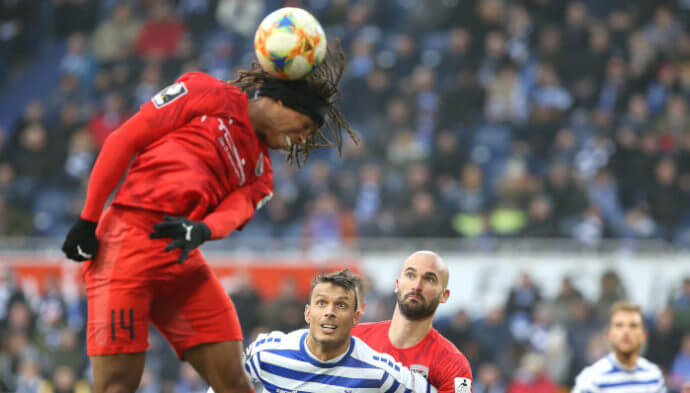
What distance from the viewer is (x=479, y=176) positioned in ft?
40.5

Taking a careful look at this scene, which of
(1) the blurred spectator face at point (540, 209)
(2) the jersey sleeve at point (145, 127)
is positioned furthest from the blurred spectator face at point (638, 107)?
(2) the jersey sleeve at point (145, 127)

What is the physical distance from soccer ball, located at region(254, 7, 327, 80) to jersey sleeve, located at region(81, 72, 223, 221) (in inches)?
10.8

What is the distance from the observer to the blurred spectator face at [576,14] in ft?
47.1

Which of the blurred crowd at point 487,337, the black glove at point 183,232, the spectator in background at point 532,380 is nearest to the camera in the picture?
the black glove at point 183,232

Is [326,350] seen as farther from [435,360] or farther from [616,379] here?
[616,379]

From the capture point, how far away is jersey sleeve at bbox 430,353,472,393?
16.3 feet

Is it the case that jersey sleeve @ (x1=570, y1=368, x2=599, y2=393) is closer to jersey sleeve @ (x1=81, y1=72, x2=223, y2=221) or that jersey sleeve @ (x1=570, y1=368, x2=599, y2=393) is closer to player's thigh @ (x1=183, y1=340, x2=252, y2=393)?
player's thigh @ (x1=183, y1=340, x2=252, y2=393)

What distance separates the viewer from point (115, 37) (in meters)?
16.5

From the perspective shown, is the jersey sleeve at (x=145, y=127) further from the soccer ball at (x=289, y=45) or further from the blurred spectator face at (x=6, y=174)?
the blurred spectator face at (x=6, y=174)

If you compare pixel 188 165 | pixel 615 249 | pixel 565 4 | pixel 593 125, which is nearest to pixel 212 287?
pixel 188 165

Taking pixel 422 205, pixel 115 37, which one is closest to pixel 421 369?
pixel 422 205

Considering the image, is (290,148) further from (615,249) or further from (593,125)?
(593,125)

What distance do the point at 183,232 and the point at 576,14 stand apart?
39.0 ft

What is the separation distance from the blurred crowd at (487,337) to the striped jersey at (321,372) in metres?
5.45
